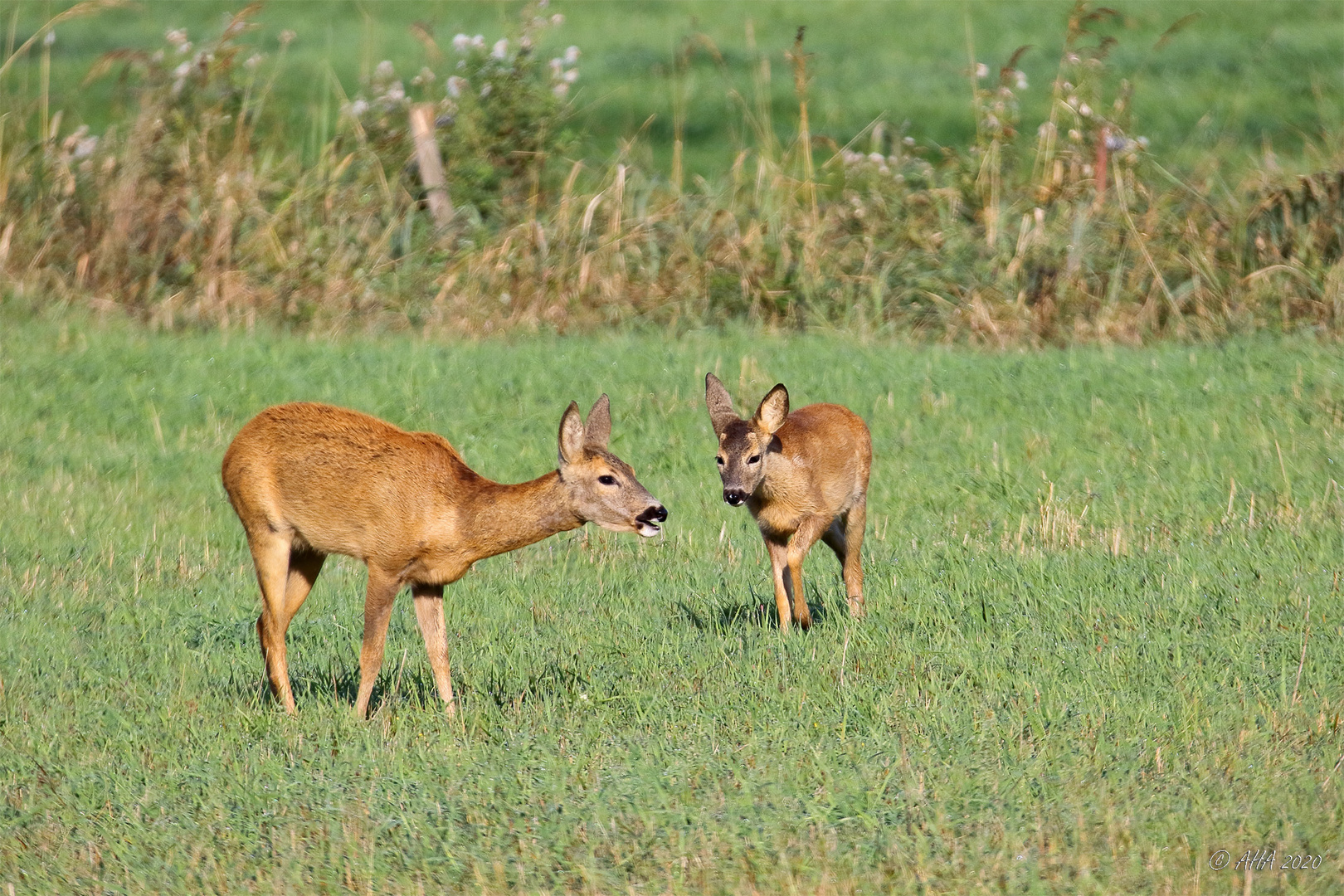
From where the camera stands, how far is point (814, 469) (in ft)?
25.9

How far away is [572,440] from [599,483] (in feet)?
0.67

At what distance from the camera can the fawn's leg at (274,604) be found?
6750mm

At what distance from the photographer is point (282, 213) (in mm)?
14984

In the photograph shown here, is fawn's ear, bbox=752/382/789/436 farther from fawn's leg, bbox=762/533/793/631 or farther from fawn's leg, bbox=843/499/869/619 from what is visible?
fawn's leg, bbox=843/499/869/619

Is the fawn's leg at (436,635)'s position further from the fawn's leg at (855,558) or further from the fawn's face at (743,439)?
the fawn's leg at (855,558)

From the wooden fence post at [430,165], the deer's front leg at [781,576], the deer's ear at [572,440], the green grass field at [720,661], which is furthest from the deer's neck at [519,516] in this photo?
the wooden fence post at [430,165]

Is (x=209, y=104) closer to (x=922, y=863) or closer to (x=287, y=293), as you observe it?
(x=287, y=293)

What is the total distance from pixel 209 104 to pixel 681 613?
10044 mm

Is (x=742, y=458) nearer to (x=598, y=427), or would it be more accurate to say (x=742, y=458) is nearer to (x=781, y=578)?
(x=781, y=578)

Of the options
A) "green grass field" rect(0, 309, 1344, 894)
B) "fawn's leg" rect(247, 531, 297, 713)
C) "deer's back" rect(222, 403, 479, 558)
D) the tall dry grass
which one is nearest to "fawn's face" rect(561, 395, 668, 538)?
"deer's back" rect(222, 403, 479, 558)

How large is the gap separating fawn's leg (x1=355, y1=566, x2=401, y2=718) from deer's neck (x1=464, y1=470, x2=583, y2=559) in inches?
15.7

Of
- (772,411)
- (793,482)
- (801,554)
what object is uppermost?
(772,411)

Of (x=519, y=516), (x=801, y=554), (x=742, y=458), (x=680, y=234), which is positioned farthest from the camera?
(x=680, y=234)

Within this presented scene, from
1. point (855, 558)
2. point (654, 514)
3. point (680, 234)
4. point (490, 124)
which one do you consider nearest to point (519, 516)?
point (654, 514)
